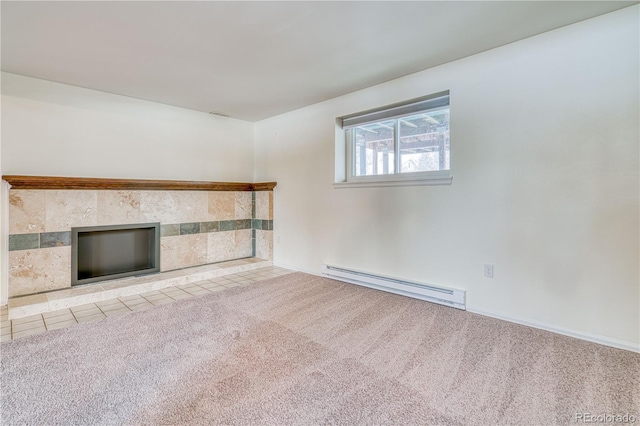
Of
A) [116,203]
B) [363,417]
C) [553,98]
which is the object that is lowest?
[363,417]

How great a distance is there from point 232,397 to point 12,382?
4.04ft

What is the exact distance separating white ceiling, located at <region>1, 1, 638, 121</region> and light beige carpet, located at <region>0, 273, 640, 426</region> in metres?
2.21

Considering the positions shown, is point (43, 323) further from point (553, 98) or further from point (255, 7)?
point (553, 98)

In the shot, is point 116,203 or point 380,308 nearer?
point 380,308

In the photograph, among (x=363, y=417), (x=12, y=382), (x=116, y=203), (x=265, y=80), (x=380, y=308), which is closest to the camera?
(x=363, y=417)

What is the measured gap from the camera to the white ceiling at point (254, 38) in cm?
195

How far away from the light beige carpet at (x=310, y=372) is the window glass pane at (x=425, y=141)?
1419mm

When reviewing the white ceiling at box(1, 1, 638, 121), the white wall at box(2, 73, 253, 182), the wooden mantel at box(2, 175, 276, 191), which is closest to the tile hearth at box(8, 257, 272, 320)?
the wooden mantel at box(2, 175, 276, 191)

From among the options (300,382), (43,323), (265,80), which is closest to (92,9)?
(265,80)

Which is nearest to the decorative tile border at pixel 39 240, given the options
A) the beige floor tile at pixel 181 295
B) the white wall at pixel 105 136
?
the white wall at pixel 105 136

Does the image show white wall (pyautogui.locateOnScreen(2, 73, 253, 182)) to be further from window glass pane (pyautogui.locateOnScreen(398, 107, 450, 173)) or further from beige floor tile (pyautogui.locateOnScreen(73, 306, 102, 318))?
window glass pane (pyautogui.locateOnScreen(398, 107, 450, 173))

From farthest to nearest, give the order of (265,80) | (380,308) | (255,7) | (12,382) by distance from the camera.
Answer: (265,80), (380,308), (255,7), (12,382)

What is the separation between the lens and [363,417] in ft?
4.59

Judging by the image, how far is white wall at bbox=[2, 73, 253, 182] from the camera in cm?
290
